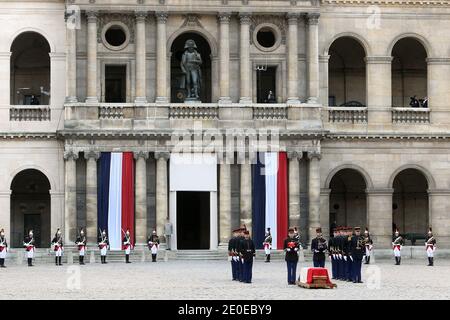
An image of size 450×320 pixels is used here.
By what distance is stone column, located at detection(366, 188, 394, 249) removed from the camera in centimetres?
7125

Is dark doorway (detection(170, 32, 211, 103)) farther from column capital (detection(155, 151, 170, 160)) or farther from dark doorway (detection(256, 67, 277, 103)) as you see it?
column capital (detection(155, 151, 170, 160))

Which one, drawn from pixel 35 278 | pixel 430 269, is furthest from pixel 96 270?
pixel 430 269

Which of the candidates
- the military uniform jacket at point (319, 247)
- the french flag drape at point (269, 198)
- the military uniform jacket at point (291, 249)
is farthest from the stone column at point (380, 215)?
the military uniform jacket at point (291, 249)

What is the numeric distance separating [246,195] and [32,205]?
14793 millimetres

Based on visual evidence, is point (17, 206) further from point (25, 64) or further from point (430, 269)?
point (430, 269)

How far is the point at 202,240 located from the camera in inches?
2926

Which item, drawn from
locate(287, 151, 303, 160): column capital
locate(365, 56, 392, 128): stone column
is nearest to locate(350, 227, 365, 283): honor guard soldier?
locate(287, 151, 303, 160): column capital

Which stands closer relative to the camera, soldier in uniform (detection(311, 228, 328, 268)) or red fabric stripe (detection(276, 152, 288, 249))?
soldier in uniform (detection(311, 228, 328, 268))

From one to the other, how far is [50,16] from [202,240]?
1606 centimetres

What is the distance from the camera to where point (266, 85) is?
72.9m

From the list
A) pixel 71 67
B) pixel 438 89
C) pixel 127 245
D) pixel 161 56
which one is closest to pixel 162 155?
pixel 161 56

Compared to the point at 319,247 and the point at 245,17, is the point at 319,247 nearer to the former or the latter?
the point at 319,247

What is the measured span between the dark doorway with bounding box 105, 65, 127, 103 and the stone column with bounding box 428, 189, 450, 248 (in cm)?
1893

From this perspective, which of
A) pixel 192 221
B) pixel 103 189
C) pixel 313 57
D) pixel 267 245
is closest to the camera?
pixel 267 245
